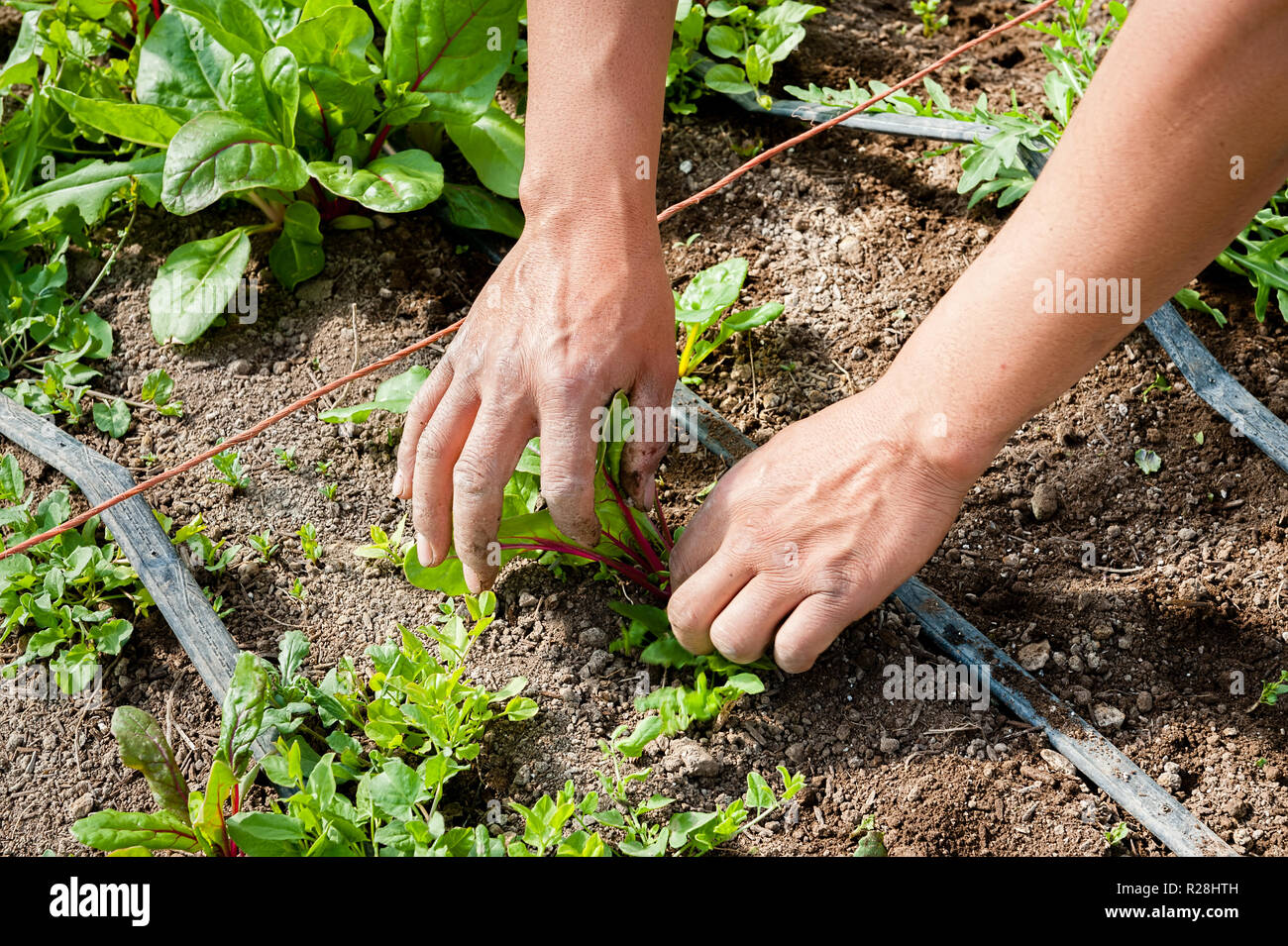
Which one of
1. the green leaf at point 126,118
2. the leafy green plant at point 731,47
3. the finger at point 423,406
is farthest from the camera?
the leafy green plant at point 731,47

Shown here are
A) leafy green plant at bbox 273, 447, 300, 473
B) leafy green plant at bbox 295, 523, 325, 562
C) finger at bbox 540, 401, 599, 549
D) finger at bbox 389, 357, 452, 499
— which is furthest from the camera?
leafy green plant at bbox 273, 447, 300, 473

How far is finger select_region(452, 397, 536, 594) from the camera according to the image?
1.56 metres

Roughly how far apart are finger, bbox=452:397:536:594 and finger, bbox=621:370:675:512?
0.55 ft

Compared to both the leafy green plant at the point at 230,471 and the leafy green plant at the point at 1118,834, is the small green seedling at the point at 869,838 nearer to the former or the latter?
the leafy green plant at the point at 1118,834

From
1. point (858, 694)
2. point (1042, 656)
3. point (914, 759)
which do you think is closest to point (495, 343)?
point (858, 694)

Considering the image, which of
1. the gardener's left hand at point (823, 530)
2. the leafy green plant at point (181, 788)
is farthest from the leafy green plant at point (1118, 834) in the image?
the leafy green plant at point (181, 788)

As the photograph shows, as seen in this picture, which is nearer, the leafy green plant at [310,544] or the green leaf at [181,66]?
the leafy green plant at [310,544]

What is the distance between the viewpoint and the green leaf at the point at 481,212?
2326 mm

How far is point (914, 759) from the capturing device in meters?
1.70

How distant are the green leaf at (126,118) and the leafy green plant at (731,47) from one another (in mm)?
1147

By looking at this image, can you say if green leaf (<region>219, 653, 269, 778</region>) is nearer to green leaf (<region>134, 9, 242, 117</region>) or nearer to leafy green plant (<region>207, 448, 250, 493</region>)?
leafy green plant (<region>207, 448, 250, 493</region>)

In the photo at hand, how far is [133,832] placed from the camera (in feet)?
4.83

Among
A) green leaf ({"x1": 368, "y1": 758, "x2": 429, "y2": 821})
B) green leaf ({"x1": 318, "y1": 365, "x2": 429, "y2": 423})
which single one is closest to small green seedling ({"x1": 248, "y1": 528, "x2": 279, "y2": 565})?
green leaf ({"x1": 318, "y1": 365, "x2": 429, "y2": 423})

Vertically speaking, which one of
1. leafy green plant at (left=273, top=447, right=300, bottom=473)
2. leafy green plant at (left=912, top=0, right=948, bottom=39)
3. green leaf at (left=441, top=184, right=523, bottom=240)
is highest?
leafy green plant at (left=912, top=0, right=948, bottom=39)
